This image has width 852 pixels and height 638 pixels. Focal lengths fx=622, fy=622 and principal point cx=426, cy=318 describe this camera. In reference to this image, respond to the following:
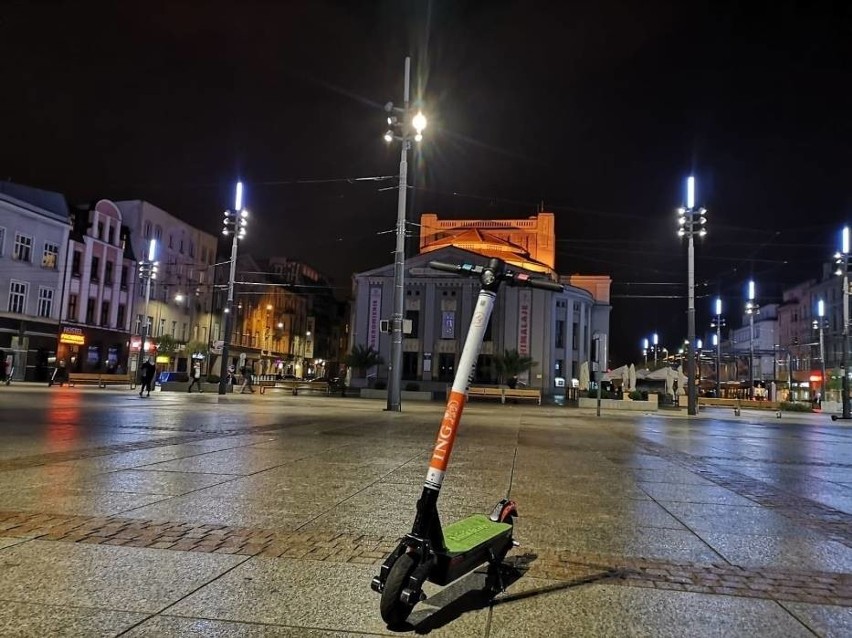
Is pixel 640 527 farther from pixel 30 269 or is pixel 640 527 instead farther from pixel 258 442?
pixel 30 269

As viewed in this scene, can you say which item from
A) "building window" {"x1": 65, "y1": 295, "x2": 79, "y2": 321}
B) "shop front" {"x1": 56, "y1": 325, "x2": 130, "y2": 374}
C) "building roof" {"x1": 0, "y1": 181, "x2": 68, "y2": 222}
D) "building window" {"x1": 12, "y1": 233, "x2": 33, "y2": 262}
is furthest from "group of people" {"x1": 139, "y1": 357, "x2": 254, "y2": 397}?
"building roof" {"x1": 0, "y1": 181, "x2": 68, "y2": 222}

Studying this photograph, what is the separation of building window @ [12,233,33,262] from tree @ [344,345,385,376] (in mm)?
25133

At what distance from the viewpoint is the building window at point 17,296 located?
43.9 metres

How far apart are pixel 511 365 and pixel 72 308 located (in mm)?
35397

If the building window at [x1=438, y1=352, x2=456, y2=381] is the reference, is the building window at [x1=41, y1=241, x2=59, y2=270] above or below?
above

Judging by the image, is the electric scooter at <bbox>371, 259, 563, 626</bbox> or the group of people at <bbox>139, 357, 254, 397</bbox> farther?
the group of people at <bbox>139, 357, 254, 397</bbox>

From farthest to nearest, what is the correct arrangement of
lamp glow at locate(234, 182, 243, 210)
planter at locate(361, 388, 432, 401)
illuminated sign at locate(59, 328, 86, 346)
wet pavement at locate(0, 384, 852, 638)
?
illuminated sign at locate(59, 328, 86, 346), planter at locate(361, 388, 432, 401), lamp glow at locate(234, 182, 243, 210), wet pavement at locate(0, 384, 852, 638)

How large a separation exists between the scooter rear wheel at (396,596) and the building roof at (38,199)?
51128 millimetres

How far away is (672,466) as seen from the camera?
401 inches

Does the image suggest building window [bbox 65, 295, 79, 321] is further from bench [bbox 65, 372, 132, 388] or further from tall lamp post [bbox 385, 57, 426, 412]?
tall lamp post [bbox 385, 57, 426, 412]

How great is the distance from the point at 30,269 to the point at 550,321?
42301mm

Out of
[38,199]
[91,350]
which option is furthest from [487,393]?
[38,199]

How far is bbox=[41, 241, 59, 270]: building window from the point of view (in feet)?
154

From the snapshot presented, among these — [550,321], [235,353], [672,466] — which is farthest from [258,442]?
[235,353]
